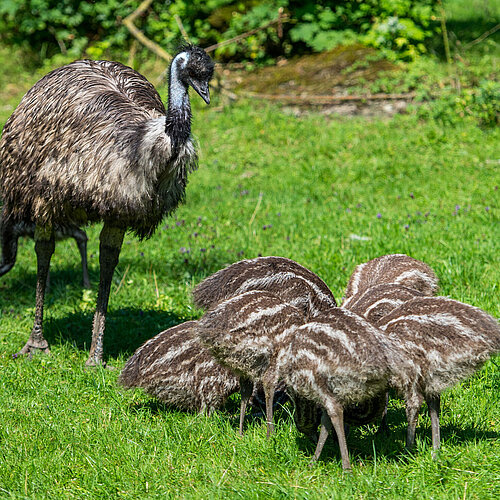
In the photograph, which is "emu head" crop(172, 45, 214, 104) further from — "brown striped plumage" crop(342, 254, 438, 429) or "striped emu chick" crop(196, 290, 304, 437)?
"brown striped plumage" crop(342, 254, 438, 429)

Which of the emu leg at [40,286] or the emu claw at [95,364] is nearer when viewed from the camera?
the emu claw at [95,364]

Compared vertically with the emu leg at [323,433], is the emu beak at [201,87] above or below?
above

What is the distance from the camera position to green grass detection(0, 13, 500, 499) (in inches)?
170

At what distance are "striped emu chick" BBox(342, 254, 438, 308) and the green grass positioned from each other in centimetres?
69

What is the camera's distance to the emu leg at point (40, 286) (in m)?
6.52

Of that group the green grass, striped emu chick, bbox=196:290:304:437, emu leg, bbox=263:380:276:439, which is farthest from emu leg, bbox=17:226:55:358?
emu leg, bbox=263:380:276:439

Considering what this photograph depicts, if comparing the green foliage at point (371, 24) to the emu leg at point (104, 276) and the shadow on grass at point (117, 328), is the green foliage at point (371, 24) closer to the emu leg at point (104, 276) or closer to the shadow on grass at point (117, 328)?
the shadow on grass at point (117, 328)

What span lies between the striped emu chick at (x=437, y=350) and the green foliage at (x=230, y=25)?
32.5ft

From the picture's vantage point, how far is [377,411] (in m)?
4.61

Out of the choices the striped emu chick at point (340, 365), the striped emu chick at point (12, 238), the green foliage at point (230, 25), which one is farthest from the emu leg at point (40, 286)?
the green foliage at point (230, 25)

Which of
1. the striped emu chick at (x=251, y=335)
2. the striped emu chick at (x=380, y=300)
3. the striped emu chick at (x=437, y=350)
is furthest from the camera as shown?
the striped emu chick at (x=380, y=300)

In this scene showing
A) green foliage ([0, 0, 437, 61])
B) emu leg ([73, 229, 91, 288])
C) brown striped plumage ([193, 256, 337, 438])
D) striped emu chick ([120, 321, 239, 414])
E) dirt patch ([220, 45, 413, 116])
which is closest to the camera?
striped emu chick ([120, 321, 239, 414])

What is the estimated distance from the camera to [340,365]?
4133 mm

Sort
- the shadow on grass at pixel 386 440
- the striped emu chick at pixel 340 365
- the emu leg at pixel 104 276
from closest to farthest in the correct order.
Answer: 1. the striped emu chick at pixel 340 365
2. the shadow on grass at pixel 386 440
3. the emu leg at pixel 104 276
